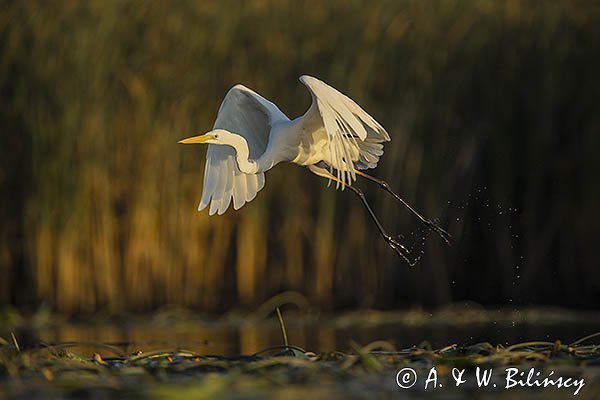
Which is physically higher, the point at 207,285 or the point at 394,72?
the point at 394,72

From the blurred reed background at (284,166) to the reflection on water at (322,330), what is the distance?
45cm

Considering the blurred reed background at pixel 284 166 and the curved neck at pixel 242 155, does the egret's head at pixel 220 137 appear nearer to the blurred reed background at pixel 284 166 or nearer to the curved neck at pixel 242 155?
the curved neck at pixel 242 155

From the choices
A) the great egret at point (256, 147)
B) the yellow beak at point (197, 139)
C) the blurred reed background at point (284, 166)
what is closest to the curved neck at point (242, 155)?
the great egret at point (256, 147)

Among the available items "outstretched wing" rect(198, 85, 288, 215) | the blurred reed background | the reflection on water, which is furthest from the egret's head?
the blurred reed background

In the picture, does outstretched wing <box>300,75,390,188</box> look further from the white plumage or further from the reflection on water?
the reflection on water

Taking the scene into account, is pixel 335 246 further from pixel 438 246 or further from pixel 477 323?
pixel 477 323

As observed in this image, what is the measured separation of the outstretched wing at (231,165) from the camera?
712 cm

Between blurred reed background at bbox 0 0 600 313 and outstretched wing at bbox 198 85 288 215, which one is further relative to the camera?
blurred reed background at bbox 0 0 600 313

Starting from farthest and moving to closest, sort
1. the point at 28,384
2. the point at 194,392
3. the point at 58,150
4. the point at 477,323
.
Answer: the point at 58,150
the point at 477,323
the point at 28,384
the point at 194,392

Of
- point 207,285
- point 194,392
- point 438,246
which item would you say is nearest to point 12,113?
point 207,285

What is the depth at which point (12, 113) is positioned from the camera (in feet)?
29.8

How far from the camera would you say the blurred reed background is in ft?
29.8

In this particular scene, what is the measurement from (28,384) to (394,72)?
496 cm

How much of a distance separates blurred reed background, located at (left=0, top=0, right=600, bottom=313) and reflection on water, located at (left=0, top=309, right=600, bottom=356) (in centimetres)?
45
